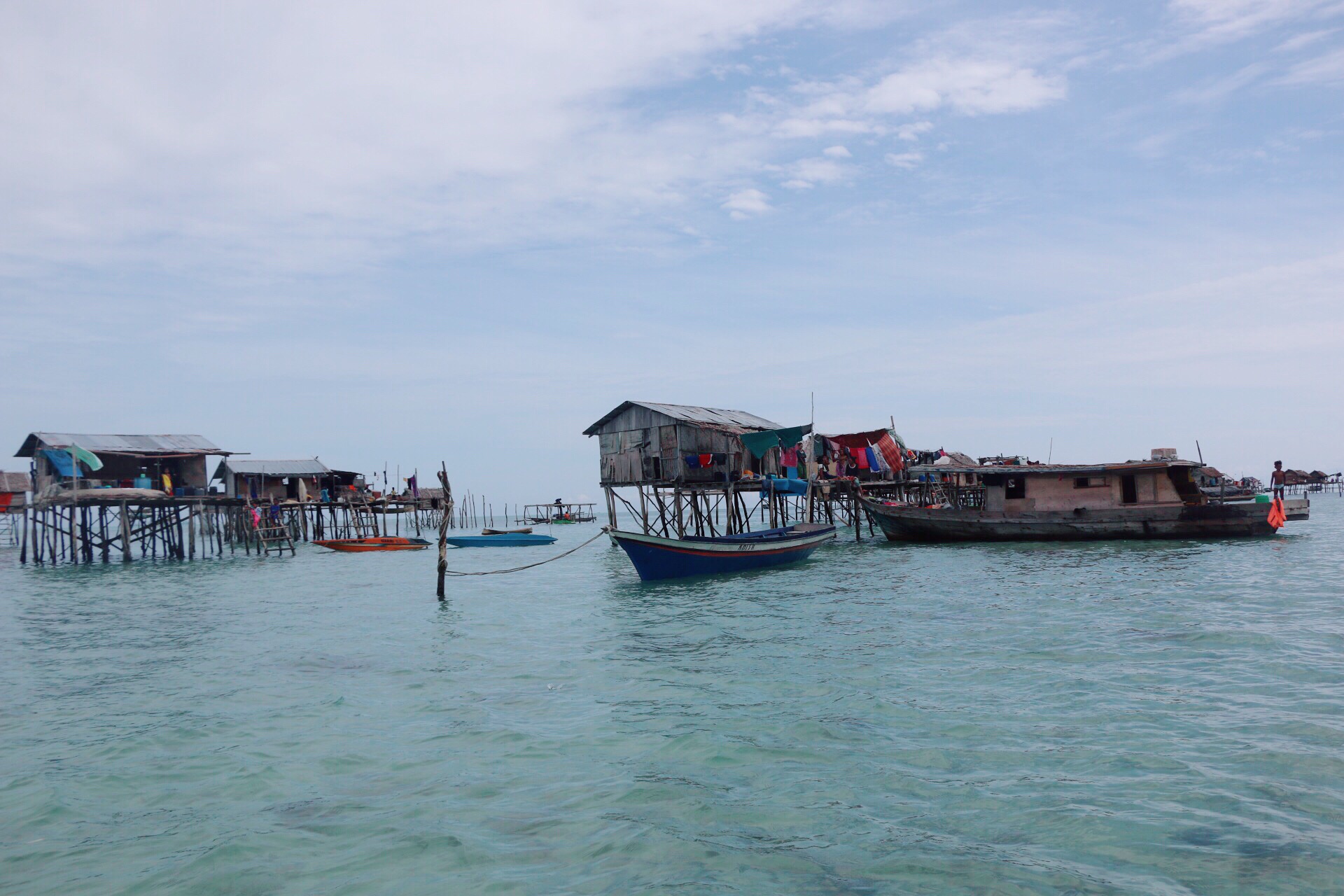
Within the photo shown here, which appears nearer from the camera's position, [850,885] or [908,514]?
[850,885]

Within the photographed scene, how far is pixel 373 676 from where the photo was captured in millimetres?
11977

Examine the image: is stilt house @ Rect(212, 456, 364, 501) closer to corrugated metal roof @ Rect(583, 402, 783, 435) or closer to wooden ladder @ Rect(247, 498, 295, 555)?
wooden ladder @ Rect(247, 498, 295, 555)

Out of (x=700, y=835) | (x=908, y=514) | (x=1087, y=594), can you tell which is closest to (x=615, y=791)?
(x=700, y=835)

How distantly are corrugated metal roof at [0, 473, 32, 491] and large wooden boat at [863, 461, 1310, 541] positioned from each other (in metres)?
48.3

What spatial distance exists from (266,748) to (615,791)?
4.12 m

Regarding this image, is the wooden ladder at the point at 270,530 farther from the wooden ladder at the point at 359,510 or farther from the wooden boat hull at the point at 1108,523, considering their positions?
the wooden boat hull at the point at 1108,523

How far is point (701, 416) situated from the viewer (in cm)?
3622

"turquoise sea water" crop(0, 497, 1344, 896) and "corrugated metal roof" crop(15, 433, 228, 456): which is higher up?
"corrugated metal roof" crop(15, 433, 228, 456)

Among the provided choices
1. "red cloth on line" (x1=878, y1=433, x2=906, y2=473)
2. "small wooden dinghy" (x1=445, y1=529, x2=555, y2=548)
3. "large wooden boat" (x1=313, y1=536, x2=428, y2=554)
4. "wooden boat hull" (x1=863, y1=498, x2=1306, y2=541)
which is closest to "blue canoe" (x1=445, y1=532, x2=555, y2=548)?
"small wooden dinghy" (x1=445, y1=529, x2=555, y2=548)

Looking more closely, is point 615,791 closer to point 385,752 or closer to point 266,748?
point 385,752

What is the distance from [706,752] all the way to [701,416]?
93.8ft

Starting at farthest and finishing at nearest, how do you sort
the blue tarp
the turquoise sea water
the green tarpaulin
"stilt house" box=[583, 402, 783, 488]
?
the blue tarp < "stilt house" box=[583, 402, 783, 488] < the green tarpaulin < the turquoise sea water

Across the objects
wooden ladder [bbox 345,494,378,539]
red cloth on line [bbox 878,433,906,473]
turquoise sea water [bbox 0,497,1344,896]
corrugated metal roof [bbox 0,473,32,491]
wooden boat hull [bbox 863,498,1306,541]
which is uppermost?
corrugated metal roof [bbox 0,473,32,491]

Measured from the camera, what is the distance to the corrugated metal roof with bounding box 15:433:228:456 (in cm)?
3794
